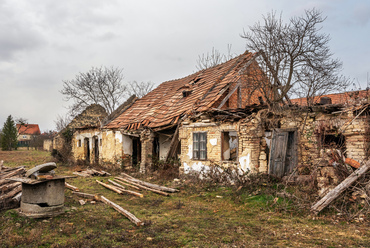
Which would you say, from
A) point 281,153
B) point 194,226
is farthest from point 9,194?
point 281,153

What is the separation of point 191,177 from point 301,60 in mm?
7180

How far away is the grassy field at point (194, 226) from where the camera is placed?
16.8 feet

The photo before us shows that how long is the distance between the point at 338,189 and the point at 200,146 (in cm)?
603

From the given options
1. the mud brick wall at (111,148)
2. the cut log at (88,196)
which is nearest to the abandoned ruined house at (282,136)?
the cut log at (88,196)

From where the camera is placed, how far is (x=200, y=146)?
1172cm

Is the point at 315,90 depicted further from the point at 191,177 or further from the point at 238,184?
the point at 191,177

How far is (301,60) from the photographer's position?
12.3m

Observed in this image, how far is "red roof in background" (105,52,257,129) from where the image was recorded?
1342cm

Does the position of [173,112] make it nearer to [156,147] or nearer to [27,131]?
[156,147]

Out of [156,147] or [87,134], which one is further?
[87,134]

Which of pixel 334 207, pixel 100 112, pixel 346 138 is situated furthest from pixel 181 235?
pixel 100 112

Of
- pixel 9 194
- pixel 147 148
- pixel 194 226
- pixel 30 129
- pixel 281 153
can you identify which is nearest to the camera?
pixel 194 226

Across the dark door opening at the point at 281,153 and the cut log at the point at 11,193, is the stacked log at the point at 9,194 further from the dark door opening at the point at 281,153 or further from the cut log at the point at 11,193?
the dark door opening at the point at 281,153

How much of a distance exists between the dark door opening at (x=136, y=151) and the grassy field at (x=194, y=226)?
26.9ft
